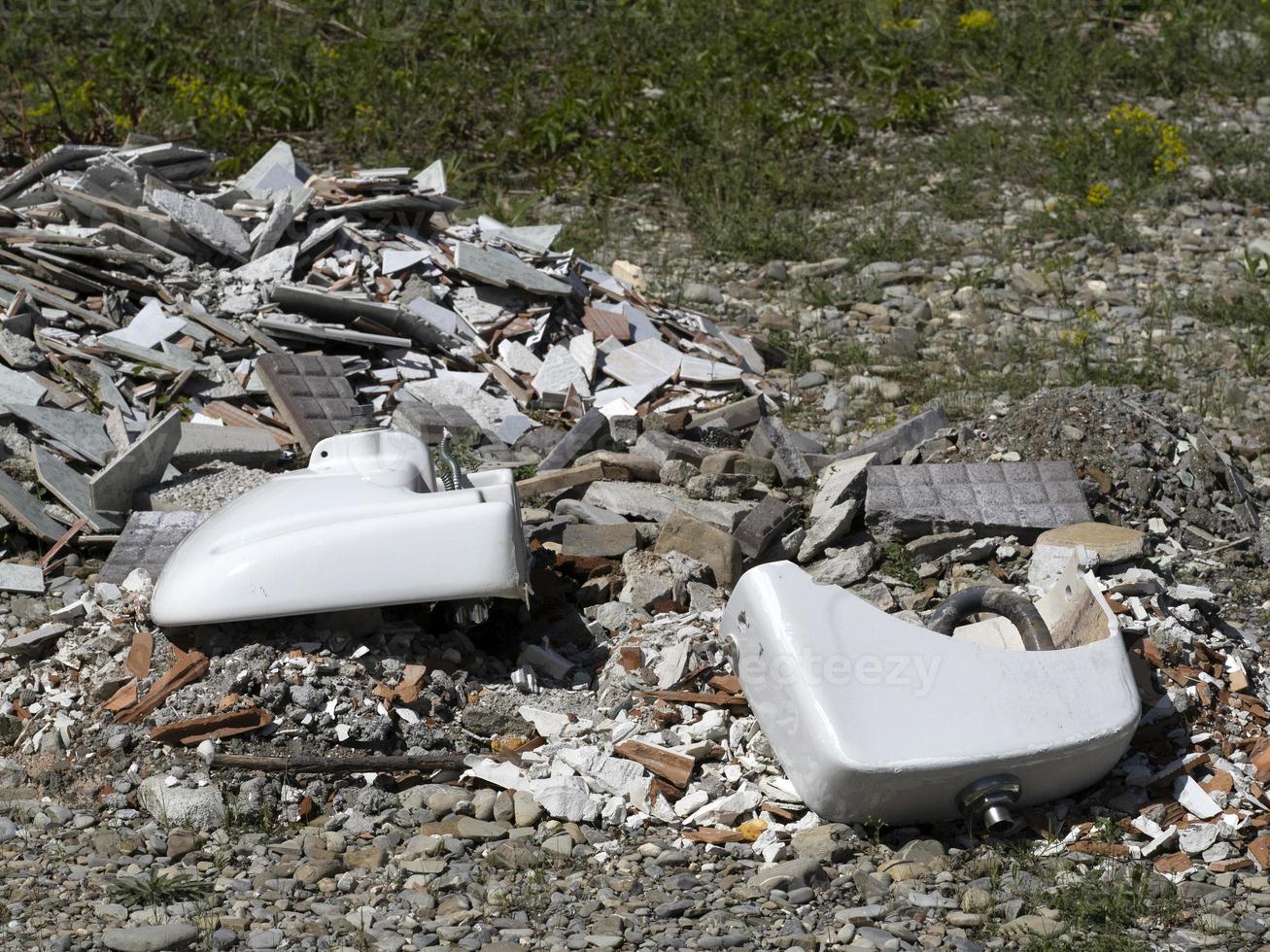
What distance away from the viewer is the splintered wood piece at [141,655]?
427cm

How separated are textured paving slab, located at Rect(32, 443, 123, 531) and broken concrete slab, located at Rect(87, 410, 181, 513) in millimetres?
37

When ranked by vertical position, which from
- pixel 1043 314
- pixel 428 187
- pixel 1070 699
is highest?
pixel 1070 699

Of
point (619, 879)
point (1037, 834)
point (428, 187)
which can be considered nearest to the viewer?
point (619, 879)

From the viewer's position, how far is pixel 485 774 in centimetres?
404

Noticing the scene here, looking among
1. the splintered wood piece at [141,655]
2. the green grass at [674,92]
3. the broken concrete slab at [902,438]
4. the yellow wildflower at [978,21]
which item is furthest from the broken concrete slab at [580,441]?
the yellow wildflower at [978,21]

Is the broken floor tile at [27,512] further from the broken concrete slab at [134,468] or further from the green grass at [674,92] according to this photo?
the green grass at [674,92]

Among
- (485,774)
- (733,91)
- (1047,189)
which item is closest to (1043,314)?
(1047,189)

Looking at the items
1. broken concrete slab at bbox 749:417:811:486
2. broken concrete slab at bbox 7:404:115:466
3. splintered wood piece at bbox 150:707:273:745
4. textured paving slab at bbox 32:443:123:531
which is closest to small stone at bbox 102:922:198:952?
splintered wood piece at bbox 150:707:273:745

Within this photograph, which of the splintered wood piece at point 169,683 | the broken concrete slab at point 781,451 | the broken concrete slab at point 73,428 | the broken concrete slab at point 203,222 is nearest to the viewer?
the splintered wood piece at point 169,683

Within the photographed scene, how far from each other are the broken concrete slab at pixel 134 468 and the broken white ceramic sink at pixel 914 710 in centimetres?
305

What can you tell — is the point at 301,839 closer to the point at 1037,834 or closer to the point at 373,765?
the point at 373,765

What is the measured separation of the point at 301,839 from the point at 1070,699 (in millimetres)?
2325

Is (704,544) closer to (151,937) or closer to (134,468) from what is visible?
(134,468)

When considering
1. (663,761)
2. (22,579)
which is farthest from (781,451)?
(22,579)
